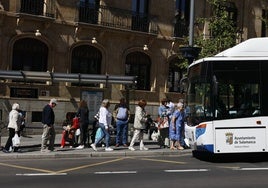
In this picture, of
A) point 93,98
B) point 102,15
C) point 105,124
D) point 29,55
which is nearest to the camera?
point 105,124

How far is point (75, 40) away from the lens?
25.9 meters

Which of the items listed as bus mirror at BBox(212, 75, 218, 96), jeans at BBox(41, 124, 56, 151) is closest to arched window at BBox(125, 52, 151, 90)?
jeans at BBox(41, 124, 56, 151)

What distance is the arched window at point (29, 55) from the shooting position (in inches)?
969

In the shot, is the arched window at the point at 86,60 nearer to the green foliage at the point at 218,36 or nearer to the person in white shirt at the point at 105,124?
the green foliage at the point at 218,36

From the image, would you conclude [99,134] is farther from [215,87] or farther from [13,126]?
[215,87]

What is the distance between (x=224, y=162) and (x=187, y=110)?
6.62ft

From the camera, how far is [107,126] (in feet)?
55.9

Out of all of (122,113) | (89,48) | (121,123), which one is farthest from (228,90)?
(89,48)

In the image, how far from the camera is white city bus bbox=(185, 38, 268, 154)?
554 inches

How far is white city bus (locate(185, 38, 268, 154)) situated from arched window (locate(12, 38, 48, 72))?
12.5 meters

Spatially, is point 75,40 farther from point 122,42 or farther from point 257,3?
point 257,3

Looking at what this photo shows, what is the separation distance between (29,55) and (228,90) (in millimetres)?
13475

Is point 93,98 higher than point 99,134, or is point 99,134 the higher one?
point 93,98

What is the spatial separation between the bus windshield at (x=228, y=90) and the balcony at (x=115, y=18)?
12742 mm
